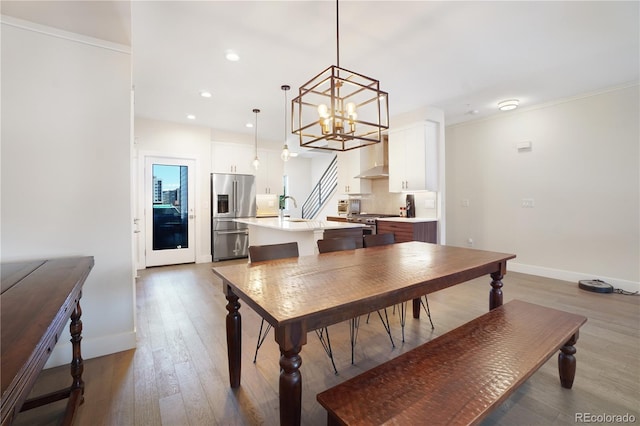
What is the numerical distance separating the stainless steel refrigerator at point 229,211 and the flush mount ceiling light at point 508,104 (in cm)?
479

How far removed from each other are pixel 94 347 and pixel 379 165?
16.7 feet

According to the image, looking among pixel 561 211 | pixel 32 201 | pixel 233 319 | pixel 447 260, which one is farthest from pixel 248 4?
pixel 561 211

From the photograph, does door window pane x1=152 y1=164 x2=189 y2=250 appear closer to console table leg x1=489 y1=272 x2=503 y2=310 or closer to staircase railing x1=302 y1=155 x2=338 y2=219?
staircase railing x1=302 y1=155 x2=338 y2=219

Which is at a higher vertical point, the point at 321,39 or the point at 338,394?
the point at 321,39

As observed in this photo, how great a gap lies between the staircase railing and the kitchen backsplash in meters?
2.46

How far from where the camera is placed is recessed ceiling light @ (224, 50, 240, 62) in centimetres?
282

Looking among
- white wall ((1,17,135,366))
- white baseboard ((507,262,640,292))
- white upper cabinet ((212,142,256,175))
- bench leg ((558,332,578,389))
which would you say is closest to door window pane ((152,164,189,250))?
white upper cabinet ((212,142,256,175))

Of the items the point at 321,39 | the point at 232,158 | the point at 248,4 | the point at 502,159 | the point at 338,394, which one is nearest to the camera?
the point at 338,394

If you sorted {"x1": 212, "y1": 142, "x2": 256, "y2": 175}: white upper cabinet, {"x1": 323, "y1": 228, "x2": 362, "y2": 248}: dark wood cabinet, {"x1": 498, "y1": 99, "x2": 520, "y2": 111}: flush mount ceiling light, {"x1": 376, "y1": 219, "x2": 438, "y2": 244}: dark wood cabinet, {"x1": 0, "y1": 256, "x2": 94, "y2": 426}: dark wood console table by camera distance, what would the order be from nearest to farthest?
1. {"x1": 0, "y1": 256, "x2": 94, "y2": 426}: dark wood console table
2. {"x1": 323, "y1": 228, "x2": 362, "y2": 248}: dark wood cabinet
3. {"x1": 498, "y1": 99, "x2": 520, "y2": 111}: flush mount ceiling light
4. {"x1": 376, "y1": 219, "x2": 438, "y2": 244}: dark wood cabinet
5. {"x1": 212, "y1": 142, "x2": 256, "y2": 175}: white upper cabinet

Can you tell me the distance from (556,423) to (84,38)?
158 inches

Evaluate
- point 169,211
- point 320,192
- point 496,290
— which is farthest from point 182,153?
point 496,290

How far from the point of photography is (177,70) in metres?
3.22

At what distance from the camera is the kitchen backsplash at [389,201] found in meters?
4.78

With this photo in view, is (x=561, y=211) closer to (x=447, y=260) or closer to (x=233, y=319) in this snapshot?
(x=447, y=260)
